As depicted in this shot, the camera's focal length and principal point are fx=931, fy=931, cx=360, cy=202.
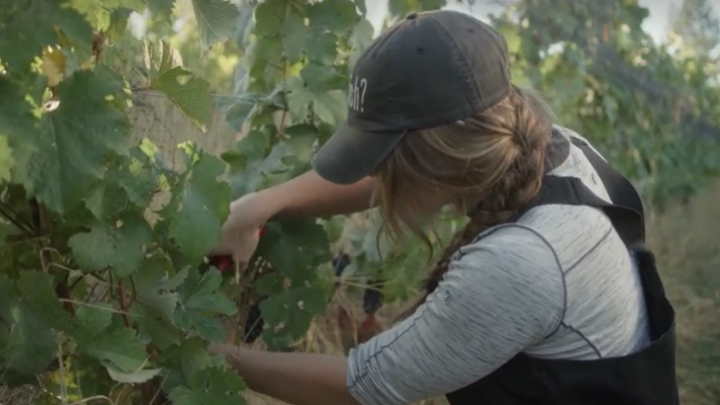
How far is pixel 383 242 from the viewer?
2.16 metres

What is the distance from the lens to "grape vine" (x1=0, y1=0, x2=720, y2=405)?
1.05m

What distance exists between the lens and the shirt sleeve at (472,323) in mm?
1214

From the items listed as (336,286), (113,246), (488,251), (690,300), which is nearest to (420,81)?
(488,251)

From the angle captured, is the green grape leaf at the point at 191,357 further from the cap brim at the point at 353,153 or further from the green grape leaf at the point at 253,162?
the green grape leaf at the point at 253,162

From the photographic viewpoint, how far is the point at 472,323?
124 cm

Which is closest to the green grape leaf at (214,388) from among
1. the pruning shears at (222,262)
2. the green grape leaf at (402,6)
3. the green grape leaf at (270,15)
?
the pruning shears at (222,262)

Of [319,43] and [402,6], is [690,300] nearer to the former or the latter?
[402,6]

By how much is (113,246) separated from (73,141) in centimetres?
18

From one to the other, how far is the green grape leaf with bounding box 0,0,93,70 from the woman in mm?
414

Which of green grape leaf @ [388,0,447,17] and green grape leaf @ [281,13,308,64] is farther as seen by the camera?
green grape leaf @ [388,0,447,17]

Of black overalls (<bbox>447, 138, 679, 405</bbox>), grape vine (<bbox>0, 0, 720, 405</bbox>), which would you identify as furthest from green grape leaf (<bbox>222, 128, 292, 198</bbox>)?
black overalls (<bbox>447, 138, 679, 405</bbox>)

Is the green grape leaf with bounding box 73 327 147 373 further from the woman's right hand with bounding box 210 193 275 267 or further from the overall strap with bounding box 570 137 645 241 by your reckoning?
the overall strap with bounding box 570 137 645 241

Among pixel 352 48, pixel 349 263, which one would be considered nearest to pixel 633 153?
pixel 349 263

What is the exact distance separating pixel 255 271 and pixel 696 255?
10.8 ft
